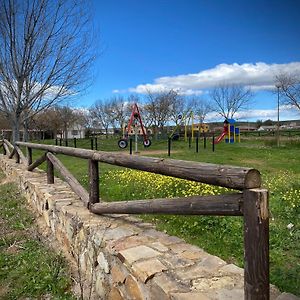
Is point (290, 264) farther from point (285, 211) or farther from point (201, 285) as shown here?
point (285, 211)

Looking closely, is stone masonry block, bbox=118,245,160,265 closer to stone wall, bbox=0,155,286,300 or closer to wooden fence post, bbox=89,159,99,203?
stone wall, bbox=0,155,286,300

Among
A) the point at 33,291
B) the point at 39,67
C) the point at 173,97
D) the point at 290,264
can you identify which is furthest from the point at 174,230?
the point at 173,97

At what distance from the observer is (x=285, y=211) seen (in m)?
4.66

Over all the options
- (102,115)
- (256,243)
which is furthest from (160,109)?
(256,243)

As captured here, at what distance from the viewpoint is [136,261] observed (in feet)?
7.75

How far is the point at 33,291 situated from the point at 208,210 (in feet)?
6.85

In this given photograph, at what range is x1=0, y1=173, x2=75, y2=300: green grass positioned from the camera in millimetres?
3109

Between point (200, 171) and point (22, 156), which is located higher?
point (200, 171)

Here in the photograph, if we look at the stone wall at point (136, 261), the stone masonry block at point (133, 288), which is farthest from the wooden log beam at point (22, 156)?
the stone masonry block at point (133, 288)

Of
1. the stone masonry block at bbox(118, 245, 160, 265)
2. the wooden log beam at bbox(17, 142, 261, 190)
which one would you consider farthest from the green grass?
the wooden log beam at bbox(17, 142, 261, 190)

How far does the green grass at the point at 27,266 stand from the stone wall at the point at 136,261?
228 millimetres

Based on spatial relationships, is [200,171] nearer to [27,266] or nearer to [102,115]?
[27,266]

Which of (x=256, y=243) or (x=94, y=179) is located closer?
(x=256, y=243)

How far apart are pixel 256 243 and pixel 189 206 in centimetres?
63
